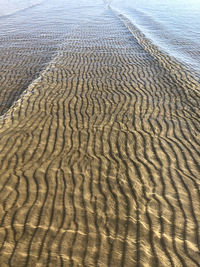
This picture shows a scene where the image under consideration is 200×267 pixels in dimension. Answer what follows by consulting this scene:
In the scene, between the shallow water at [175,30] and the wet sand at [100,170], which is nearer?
the wet sand at [100,170]

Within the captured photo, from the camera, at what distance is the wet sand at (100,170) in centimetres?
405

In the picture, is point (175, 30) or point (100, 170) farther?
point (175, 30)

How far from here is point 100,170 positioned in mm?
5559

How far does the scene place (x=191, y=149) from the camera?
244 inches

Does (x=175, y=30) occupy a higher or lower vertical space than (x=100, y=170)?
higher

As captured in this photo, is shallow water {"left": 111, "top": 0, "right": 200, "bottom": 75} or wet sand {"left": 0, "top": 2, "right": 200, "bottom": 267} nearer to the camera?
wet sand {"left": 0, "top": 2, "right": 200, "bottom": 267}

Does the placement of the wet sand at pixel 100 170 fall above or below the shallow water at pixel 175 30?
below

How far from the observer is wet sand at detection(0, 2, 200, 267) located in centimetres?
405

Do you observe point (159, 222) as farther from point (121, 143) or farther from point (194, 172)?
point (121, 143)

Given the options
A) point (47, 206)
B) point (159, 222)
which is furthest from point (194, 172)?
point (47, 206)

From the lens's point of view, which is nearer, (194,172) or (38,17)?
(194,172)

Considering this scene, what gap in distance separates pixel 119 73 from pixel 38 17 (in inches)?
668

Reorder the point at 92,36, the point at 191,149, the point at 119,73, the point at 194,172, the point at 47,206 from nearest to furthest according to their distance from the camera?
the point at 47,206
the point at 194,172
the point at 191,149
the point at 119,73
the point at 92,36

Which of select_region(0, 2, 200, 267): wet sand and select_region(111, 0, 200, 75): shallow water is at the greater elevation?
select_region(111, 0, 200, 75): shallow water
